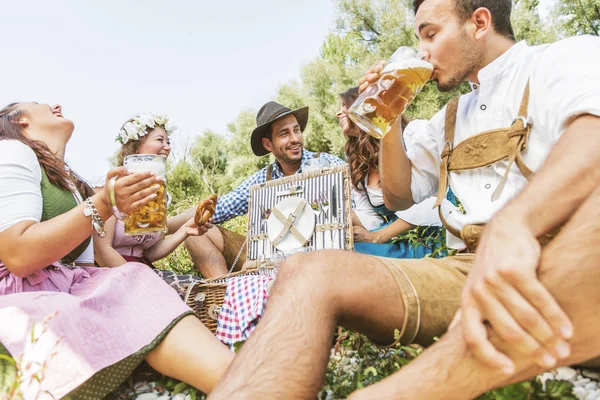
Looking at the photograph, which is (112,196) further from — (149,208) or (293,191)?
(293,191)

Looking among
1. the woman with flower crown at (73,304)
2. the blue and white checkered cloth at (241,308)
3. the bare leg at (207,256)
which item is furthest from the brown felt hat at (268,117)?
the woman with flower crown at (73,304)

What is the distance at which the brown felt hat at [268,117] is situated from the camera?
4.80 m

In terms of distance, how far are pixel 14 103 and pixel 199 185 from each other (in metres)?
14.0

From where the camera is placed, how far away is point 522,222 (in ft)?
3.49

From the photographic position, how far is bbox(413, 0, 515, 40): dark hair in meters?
2.12

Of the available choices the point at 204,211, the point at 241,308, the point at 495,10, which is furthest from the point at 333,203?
the point at 495,10

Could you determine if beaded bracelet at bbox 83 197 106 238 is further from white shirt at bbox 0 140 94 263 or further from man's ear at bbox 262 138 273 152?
man's ear at bbox 262 138 273 152

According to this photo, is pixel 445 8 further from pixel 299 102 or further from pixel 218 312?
pixel 299 102

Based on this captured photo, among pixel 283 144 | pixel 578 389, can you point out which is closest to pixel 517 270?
pixel 578 389

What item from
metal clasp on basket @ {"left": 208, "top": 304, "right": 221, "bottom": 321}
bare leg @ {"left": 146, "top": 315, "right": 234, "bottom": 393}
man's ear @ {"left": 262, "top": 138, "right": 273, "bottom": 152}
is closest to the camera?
bare leg @ {"left": 146, "top": 315, "right": 234, "bottom": 393}

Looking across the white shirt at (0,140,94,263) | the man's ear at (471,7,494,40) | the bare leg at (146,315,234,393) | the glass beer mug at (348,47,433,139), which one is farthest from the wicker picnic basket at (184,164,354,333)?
the man's ear at (471,7,494,40)

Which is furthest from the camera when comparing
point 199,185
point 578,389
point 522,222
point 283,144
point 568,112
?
point 199,185

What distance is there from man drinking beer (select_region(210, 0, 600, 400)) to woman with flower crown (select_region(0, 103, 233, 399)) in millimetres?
660

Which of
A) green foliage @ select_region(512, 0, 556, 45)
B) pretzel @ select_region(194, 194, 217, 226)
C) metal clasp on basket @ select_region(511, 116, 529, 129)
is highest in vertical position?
green foliage @ select_region(512, 0, 556, 45)
